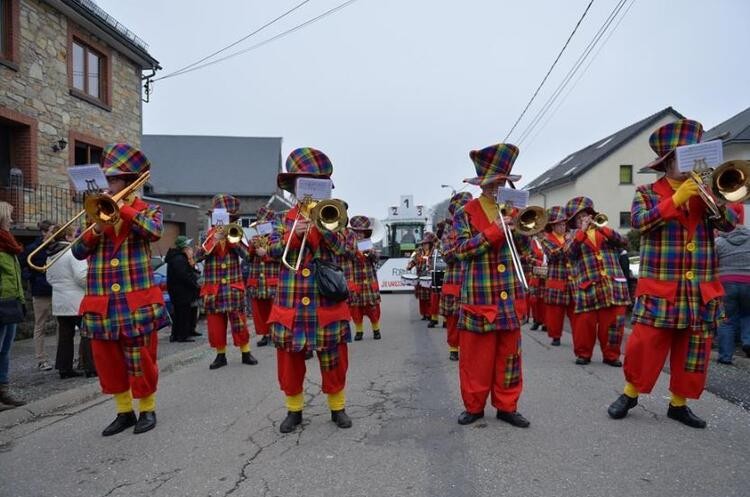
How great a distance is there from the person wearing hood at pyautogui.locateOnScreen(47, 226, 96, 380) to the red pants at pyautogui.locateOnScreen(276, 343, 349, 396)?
317 cm

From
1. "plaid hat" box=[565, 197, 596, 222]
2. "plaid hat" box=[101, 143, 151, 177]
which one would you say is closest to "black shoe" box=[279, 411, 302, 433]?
"plaid hat" box=[101, 143, 151, 177]

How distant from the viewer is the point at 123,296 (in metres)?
4.31

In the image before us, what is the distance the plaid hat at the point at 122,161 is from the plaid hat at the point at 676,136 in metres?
4.11

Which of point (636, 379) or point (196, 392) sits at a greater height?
point (636, 379)

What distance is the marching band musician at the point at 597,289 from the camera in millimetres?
6641

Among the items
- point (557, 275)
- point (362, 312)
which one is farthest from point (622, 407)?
point (362, 312)

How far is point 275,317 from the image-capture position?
4312 mm

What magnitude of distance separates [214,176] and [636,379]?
114 feet

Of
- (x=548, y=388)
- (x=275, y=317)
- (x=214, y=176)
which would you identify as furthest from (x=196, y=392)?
(x=214, y=176)

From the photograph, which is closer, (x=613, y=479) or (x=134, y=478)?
(x=613, y=479)

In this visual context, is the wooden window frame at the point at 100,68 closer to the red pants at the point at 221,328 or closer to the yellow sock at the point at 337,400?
the red pants at the point at 221,328

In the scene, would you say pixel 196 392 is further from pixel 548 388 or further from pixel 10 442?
pixel 548 388

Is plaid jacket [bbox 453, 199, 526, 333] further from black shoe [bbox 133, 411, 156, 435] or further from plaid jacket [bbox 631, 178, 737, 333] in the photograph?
black shoe [bbox 133, 411, 156, 435]

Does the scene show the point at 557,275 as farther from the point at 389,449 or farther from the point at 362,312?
the point at 389,449
